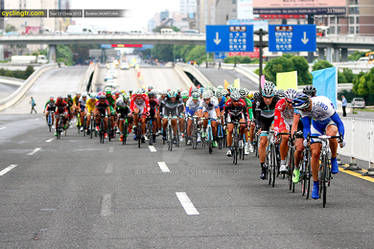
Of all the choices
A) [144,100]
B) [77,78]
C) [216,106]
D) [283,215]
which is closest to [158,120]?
[144,100]

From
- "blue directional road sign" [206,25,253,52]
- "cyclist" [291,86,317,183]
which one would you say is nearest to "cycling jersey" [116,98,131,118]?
"cyclist" [291,86,317,183]

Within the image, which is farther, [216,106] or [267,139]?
[216,106]

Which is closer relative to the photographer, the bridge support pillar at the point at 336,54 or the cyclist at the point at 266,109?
the cyclist at the point at 266,109

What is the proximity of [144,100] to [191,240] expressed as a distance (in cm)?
1519

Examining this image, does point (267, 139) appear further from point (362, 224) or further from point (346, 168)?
point (362, 224)

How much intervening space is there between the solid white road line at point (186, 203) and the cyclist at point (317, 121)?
6.11 ft

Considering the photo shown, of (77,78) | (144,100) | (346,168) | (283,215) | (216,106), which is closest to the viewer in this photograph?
(283,215)

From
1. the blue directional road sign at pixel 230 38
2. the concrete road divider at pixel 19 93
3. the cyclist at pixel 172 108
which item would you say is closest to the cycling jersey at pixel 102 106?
the cyclist at pixel 172 108

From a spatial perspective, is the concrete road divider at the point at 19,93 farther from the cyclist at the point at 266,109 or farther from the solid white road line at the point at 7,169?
the cyclist at the point at 266,109

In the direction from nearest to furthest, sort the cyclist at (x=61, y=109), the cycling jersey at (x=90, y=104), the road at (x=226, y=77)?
the cycling jersey at (x=90, y=104), the cyclist at (x=61, y=109), the road at (x=226, y=77)

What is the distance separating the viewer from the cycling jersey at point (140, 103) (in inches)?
893

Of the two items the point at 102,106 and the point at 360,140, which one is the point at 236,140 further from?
the point at 102,106

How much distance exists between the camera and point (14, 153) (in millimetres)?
21344

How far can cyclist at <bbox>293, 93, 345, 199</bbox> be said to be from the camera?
1035 cm
